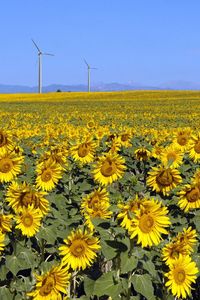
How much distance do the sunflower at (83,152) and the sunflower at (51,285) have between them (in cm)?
279

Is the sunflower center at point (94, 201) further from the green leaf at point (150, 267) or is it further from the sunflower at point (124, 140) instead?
the sunflower at point (124, 140)

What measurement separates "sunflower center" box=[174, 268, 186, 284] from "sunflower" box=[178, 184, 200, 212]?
2.47 feet

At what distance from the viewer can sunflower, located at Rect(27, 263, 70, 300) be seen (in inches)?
133

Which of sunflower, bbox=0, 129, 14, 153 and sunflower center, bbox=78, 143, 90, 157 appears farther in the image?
sunflower center, bbox=78, 143, 90, 157

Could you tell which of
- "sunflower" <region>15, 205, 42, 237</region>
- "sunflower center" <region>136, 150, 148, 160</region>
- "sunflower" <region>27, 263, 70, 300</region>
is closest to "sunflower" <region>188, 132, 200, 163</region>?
"sunflower center" <region>136, 150, 148, 160</region>

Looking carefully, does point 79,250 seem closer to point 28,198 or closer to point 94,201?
point 28,198

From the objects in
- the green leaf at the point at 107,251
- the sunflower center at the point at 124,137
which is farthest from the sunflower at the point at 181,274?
the sunflower center at the point at 124,137

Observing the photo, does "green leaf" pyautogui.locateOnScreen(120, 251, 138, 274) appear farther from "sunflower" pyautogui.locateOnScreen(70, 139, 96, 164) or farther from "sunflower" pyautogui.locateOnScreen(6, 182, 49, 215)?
"sunflower" pyautogui.locateOnScreen(70, 139, 96, 164)

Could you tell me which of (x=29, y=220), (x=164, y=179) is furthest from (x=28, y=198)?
(x=164, y=179)

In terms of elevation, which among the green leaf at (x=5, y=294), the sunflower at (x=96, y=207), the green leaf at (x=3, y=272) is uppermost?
the sunflower at (x=96, y=207)

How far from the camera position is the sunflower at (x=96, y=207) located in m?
4.15

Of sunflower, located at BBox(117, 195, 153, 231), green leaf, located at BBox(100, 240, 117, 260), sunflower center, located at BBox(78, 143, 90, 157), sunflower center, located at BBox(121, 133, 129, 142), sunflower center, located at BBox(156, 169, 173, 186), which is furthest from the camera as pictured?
sunflower center, located at BBox(121, 133, 129, 142)

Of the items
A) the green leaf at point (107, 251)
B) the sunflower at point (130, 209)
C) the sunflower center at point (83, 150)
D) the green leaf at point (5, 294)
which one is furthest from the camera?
the sunflower center at point (83, 150)

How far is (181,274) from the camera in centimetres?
364
